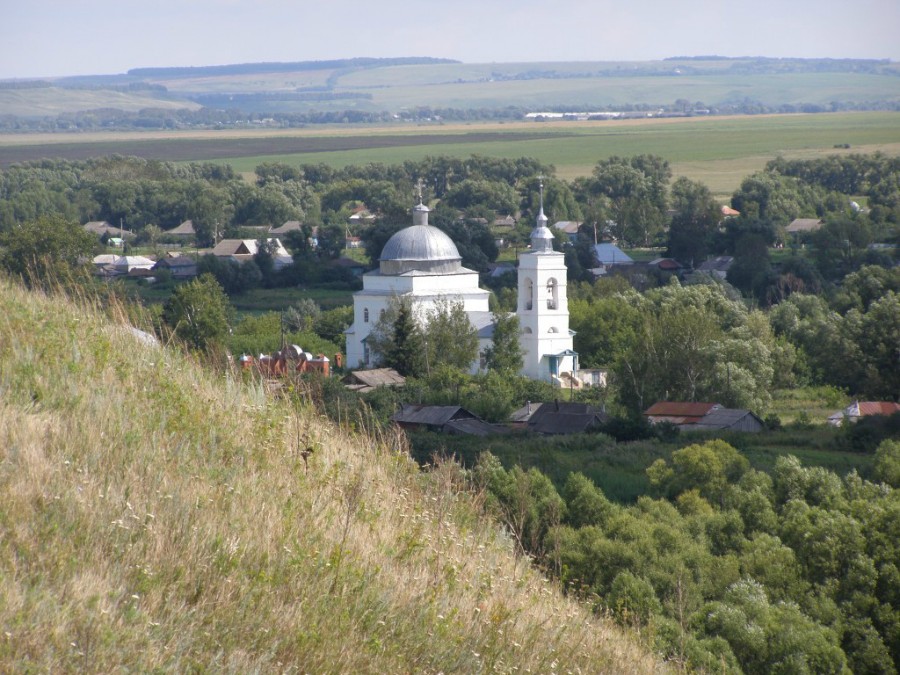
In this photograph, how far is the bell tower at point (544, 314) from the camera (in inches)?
1561

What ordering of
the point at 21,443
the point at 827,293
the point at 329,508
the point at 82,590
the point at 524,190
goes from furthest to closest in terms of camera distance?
the point at 524,190
the point at 827,293
the point at 329,508
the point at 21,443
the point at 82,590

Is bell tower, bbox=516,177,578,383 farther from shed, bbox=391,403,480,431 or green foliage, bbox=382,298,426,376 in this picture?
shed, bbox=391,403,480,431

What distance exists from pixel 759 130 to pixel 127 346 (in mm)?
174908

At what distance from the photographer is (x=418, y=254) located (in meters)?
42.0

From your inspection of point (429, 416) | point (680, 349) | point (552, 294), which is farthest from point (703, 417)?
point (552, 294)

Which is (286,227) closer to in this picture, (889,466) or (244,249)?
(244,249)

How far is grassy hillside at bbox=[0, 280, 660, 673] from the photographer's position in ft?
15.7

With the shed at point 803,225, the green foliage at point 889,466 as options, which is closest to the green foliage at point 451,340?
the green foliage at point 889,466

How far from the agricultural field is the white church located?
68526mm

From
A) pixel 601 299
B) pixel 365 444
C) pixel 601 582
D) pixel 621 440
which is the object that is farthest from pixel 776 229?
pixel 365 444

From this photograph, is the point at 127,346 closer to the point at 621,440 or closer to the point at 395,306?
the point at 621,440

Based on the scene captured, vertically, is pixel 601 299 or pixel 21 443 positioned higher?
pixel 21 443

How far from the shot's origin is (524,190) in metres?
101

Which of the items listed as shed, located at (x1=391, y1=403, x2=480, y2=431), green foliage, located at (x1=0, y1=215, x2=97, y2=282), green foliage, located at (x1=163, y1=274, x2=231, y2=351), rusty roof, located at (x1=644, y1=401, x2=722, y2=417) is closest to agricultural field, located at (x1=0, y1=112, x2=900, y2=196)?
green foliage, located at (x1=0, y1=215, x2=97, y2=282)
